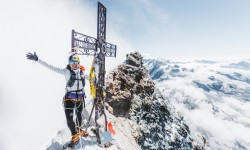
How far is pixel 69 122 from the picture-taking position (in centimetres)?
945

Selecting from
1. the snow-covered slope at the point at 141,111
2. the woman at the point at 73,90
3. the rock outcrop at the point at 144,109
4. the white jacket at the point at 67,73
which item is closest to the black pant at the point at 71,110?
the woman at the point at 73,90

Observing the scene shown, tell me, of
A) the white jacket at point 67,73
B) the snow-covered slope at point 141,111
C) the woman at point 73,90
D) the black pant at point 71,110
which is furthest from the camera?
the snow-covered slope at point 141,111

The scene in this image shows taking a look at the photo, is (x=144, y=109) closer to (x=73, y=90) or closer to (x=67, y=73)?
(x=73, y=90)

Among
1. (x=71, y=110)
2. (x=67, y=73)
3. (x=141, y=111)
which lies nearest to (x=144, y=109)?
(x=141, y=111)

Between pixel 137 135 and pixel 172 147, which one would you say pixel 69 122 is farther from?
pixel 172 147

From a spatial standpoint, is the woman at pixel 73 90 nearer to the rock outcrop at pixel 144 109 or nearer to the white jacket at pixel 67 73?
the white jacket at pixel 67 73

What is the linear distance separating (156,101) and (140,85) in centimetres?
364

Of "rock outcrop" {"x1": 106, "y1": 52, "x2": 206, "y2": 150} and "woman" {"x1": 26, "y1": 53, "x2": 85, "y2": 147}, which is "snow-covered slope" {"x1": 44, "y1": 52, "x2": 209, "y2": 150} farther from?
"woman" {"x1": 26, "y1": 53, "x2": 85, "y2": 147}

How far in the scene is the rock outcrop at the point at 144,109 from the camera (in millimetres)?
26797

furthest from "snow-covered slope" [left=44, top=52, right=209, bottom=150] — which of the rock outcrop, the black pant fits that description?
the black pant

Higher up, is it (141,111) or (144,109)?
(144,109)

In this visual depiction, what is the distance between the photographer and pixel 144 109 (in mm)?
30000

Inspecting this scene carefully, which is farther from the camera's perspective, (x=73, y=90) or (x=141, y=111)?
(x=141, y=111)

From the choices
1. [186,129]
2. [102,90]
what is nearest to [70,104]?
[102,90]
